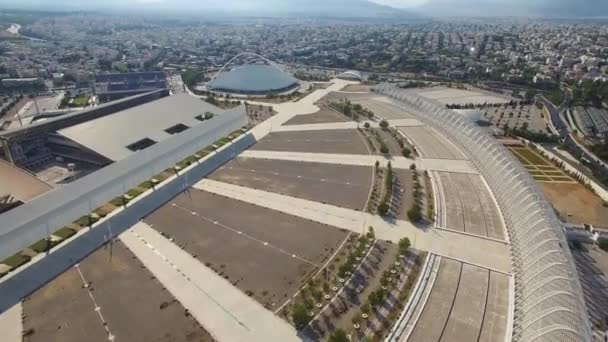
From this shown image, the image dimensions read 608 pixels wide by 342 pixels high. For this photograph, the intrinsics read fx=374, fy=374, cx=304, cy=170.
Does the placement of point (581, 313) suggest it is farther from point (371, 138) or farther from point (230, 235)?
point (371, 138)

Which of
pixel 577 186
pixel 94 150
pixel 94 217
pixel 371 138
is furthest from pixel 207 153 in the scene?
pixel 577 186

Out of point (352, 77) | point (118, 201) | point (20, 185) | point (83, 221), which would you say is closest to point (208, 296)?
point (83, 221)

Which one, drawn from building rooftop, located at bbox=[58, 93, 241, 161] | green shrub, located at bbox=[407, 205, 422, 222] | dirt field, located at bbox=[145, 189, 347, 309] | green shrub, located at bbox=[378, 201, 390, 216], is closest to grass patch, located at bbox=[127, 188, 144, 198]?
dirt field, located at bbox=[145, 189, 347, 309]

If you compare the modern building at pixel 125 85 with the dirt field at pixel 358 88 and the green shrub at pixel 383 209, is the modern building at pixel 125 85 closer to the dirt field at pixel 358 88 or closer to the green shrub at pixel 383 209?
the dirt field at pixel 358 88

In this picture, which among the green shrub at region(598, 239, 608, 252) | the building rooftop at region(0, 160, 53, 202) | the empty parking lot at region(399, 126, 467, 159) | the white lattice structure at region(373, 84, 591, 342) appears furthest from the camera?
the empty parking lot at region(399, 126, 467, 159)

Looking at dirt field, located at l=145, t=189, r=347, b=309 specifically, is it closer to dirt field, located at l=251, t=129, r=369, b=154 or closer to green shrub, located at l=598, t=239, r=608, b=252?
dirt field, located at l=251, t=129, r=369, b=154

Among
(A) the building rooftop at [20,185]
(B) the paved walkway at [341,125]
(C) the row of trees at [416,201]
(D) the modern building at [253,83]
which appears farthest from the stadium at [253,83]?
(A) the building rooftop at [20,185]

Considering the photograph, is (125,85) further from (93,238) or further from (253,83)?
(93,238)
